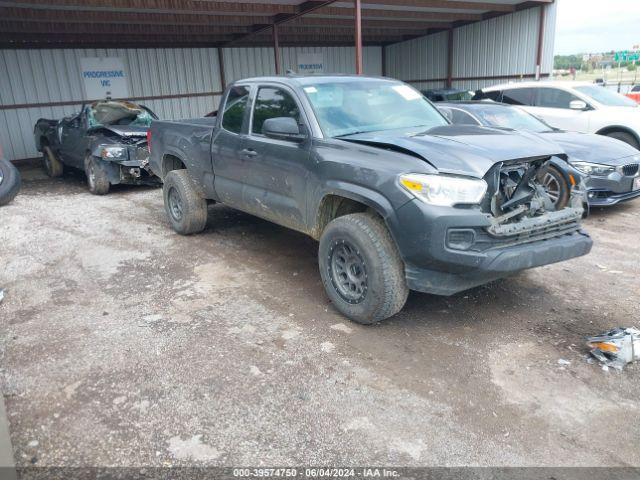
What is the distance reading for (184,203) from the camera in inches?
255

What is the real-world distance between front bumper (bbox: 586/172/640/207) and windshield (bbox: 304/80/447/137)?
316 cm

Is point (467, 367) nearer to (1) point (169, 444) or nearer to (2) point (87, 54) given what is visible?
(1) point (169, 444)

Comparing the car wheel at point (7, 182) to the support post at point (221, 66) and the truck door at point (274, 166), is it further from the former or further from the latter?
the support post at point (221, 66)

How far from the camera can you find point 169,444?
9.37 feet

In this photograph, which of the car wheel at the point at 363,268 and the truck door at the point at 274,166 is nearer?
the car wheel at the point at 363,268

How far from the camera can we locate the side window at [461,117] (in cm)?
775

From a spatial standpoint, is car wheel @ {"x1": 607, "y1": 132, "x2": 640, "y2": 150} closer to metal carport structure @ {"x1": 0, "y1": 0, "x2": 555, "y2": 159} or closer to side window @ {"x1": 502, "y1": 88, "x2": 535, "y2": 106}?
side window @ {"x1": 502, "y1": 88, "x2": 535, "y2": 106}

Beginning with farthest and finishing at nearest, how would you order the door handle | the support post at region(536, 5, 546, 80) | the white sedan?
the support post at region(536, 5, 546, 80) < the white sedan < the door handle

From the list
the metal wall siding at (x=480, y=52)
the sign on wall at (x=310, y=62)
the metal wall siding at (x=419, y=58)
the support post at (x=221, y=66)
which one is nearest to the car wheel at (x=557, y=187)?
the metal wall siding at (x=480, y=52)

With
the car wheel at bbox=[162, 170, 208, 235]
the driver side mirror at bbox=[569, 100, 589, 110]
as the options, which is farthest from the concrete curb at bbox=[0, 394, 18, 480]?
the driver side mirror at bbox=[569, 100, 589, 110]

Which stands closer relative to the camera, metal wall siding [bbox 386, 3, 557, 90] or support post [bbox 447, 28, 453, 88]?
metal wall siding [bbox 386, 3, 557, 90]

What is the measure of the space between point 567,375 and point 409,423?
1223 millimetres

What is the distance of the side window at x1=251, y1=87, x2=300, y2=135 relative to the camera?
15.6 ft

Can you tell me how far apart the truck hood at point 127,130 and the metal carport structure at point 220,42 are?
2967 mm
